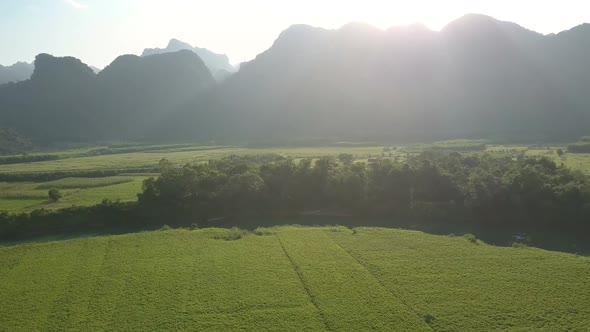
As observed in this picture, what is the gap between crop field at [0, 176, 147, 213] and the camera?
65.5 m

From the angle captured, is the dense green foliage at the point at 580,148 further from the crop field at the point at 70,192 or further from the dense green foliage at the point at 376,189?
the crop field at the point at 70,192

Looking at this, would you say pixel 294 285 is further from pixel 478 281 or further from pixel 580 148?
pixel 580 148

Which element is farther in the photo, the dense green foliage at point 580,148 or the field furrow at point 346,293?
the dense green foliage at point 580,148

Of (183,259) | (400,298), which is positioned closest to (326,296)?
(400,298)

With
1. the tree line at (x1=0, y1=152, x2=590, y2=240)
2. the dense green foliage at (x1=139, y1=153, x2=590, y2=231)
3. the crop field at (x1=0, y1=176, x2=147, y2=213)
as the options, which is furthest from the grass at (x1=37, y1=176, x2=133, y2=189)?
the tree line at (x1=0, y1=152, x2=590, y2=240)

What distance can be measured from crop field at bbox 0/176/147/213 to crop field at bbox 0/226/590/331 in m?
19.0

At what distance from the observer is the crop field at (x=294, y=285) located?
2991cm

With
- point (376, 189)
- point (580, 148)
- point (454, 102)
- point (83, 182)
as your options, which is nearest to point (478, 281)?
point (376, 189)

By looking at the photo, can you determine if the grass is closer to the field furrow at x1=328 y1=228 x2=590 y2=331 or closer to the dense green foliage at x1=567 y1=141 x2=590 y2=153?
the field furrow at x1=328 y1=228 x2=590 y2=331

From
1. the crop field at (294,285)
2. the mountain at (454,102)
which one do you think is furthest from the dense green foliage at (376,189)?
the mountain at (454,102)

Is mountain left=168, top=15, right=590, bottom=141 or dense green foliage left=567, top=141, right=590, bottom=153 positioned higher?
mountain left=168, top=15, right=590, bottom=141

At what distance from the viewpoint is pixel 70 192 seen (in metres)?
74.9

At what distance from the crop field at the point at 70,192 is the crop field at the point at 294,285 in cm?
1898

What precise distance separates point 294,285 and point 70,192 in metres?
56.6
